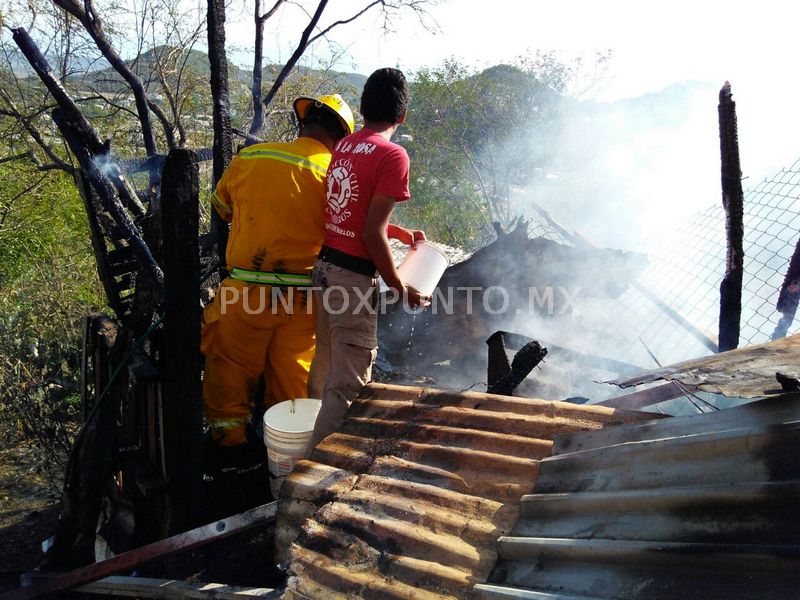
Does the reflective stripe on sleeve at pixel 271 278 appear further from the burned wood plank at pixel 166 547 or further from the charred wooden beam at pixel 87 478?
the burned wood plank at pixel 166 547

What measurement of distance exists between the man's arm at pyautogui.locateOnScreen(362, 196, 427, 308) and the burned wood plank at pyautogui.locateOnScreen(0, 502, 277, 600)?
1.42 m

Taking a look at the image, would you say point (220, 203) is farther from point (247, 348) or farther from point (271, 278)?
point (247, 348)

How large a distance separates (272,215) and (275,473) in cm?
163

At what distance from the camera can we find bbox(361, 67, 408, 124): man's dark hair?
3422 millimetres

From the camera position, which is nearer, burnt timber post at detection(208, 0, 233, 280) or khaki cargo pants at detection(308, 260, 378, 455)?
khaki cargo pants at detection(308, 260, 378, 455)

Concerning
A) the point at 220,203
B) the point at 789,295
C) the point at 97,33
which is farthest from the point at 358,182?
the point at 97,33

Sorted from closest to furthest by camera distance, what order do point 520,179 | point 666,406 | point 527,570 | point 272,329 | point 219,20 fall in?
point 527,570
point 272,329
point 666,406
point 219,20
point 520,179

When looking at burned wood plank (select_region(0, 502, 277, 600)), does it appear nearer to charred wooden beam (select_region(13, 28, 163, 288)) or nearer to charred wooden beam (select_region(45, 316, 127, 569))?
charred wooden beam (select_region(45, 316, 127, 569))

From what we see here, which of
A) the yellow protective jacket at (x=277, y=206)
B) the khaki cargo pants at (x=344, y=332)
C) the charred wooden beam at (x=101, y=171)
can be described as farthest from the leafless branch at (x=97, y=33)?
the khaki cargo pants at (x=344, y=332)

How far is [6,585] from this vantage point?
410 cm

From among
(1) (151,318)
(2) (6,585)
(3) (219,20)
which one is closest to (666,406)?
(1) (151,318)

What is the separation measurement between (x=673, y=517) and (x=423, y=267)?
7.40ft

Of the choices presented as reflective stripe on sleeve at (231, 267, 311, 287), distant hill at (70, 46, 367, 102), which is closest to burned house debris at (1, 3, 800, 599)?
reflective stripe on sleeve at (231, 267, 311, 287)

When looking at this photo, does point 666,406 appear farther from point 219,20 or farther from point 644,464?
point 219,20
